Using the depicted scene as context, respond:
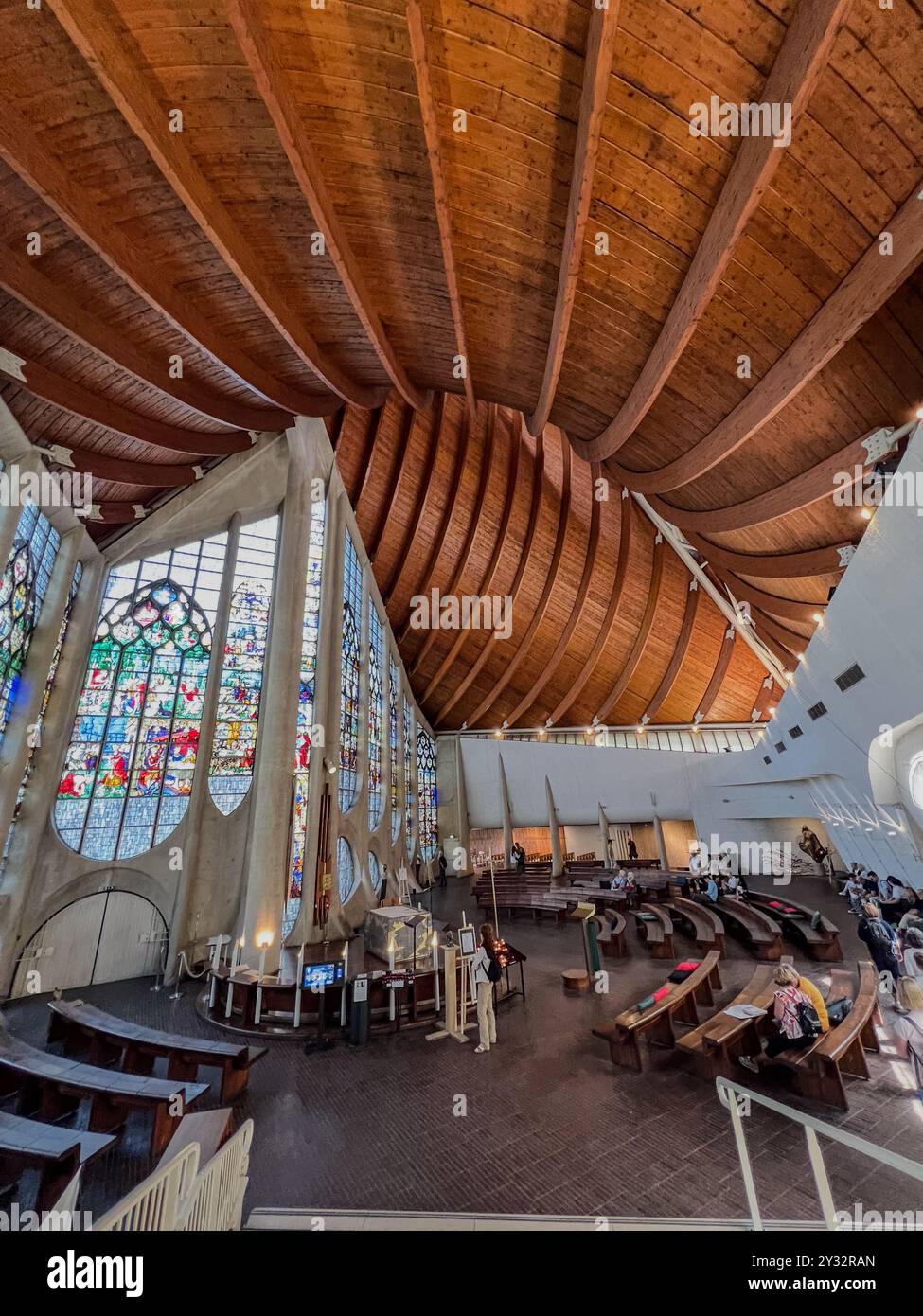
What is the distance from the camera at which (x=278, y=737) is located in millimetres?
11133

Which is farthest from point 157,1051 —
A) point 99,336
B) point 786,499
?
point 786,499

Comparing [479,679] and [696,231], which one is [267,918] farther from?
[479,679]

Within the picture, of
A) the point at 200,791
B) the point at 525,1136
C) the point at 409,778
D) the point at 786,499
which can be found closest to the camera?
the point at 525,1136

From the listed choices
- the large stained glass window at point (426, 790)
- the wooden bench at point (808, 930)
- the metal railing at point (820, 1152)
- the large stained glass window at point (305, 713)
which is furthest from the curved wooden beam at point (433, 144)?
the large stained glass window at point (426, 790)

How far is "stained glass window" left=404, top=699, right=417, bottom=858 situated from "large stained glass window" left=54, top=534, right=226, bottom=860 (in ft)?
34.8

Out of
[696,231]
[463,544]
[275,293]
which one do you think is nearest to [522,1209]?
[696,231]

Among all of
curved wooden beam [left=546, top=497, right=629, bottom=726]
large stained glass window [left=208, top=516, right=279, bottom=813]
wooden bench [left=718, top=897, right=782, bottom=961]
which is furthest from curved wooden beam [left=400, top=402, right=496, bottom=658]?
wooden bench [left=718, top=897, right=782, bottom=961]

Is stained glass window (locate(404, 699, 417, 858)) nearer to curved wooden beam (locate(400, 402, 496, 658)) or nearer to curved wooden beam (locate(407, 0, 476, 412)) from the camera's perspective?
curved wooden beam (locate(400, 402, 496, 658))

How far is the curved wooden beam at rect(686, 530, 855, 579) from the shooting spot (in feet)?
24.1

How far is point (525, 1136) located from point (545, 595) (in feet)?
50.6

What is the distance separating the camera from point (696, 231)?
4.79m

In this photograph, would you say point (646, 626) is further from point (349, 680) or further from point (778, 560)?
point (349, 680)

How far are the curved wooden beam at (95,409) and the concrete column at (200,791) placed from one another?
319cm
